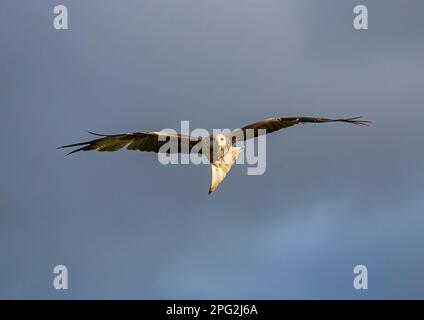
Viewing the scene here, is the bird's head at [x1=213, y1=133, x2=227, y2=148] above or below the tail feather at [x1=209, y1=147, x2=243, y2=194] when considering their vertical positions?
above

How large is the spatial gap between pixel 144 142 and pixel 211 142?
2.83 m

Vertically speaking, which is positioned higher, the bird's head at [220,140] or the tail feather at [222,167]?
the bird's head at [220,140]

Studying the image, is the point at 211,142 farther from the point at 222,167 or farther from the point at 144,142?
the point at 144,142

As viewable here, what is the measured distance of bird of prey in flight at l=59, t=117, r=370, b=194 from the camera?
20406 mm

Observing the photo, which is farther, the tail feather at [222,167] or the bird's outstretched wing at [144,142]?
the bird's outstretched wing at [144,142]

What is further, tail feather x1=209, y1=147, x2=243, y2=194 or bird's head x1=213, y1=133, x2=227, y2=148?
bird's head x1=213, y1=133, x2=227, y2=148

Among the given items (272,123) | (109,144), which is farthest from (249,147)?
(109,144)

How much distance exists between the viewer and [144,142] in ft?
73.6

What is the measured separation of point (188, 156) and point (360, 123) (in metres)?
5.49

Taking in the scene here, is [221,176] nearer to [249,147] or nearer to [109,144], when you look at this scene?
[249,147]

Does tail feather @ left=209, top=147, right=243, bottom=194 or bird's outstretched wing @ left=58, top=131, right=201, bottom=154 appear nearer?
tail feather @ left=209, top=147, right=243, bottom=194

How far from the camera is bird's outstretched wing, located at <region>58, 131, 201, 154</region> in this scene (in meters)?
21.3

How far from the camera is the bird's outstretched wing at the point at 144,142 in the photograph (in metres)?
21.3

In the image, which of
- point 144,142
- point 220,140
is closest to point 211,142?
point 220,140
